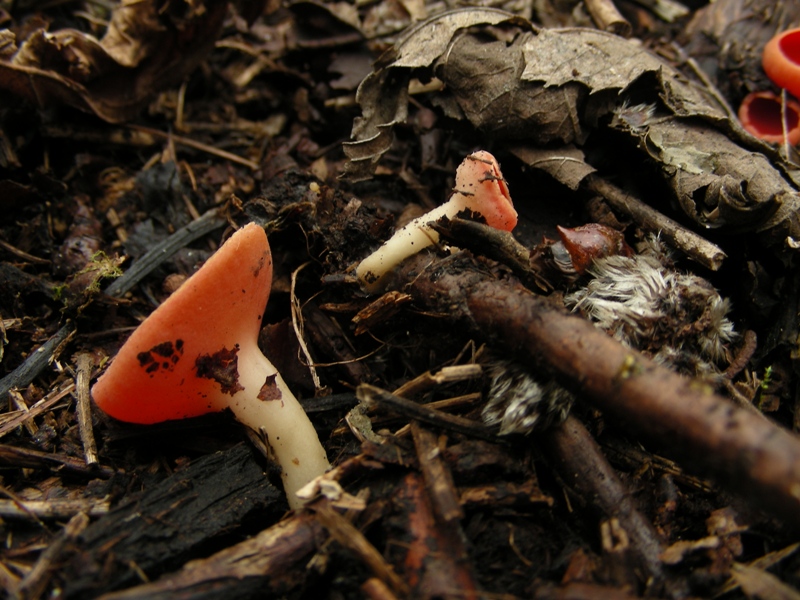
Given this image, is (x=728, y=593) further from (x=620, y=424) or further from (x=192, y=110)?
(x=192, y=110)

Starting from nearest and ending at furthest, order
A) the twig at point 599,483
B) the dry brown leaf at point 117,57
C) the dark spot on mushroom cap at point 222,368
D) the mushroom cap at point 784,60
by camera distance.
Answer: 1. the twig at point 599,483
2. the dark spot on mushroom cap at point 222,368
3. the dry brown leaf at point 117,57
4. the mushroom cap at point 784,60

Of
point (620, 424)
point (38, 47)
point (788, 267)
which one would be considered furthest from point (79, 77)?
point (788, 267)

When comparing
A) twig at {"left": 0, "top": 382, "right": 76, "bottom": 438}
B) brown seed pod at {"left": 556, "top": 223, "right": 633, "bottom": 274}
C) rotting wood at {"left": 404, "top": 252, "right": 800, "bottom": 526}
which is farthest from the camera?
brown seed pod at {"left": 556, "top": 223, "right": 633, "bottom": 274}

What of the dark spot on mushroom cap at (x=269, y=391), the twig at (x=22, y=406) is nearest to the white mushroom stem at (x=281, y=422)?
the dark spot on mushroom cap at (x=269, y=391)

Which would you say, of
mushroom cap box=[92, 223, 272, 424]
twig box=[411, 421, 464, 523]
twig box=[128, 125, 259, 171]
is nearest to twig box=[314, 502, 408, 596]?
twig box=[411, 421, 464, 523]

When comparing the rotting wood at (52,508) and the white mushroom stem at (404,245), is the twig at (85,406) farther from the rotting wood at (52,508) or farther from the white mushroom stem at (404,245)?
the white mushroom stem at (404,245)

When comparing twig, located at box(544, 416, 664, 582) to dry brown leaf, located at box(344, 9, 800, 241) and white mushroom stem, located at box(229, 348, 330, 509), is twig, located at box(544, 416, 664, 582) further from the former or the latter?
dry brown leaf, located at box(344, 9, 800, 241)

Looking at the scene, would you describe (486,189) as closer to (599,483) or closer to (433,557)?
(599,483)
